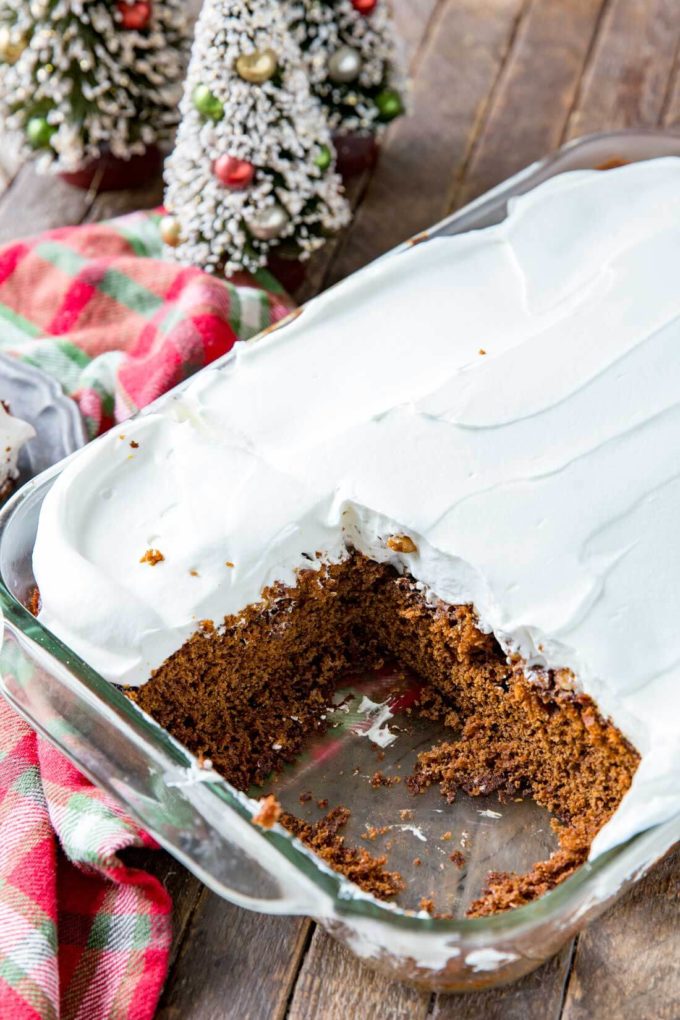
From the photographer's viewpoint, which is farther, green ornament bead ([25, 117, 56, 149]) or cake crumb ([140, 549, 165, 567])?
green ornament bead ([25, 117, 56, 149])

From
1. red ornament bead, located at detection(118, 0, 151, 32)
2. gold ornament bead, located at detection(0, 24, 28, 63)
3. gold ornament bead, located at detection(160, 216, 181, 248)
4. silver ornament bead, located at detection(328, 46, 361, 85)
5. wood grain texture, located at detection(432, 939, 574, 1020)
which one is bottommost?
wood grain texture, located at detection(432, 939, 574, 1020)

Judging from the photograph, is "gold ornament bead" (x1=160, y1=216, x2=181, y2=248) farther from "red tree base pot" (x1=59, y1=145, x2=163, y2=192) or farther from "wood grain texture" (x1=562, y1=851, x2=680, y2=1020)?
"wood grain texture" (x1=562, y1=851, x2=680, y2=1020)

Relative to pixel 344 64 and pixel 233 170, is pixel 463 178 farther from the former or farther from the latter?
pixel 233 170

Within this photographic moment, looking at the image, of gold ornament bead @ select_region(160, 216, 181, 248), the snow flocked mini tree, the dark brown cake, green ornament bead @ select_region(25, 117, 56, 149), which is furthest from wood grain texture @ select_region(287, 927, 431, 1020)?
green ornament bead @ select_region(25, 117, 56, 149)

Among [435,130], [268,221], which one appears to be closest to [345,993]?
[268,221]

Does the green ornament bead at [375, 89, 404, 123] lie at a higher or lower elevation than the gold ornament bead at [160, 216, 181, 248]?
higher

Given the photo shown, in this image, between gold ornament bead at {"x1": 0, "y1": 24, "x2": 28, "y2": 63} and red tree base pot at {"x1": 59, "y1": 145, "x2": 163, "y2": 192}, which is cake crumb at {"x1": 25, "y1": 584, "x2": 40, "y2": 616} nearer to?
gold ornament bead at {"x1": 0, "y1": 24, "x2": 28, "y2": 63}

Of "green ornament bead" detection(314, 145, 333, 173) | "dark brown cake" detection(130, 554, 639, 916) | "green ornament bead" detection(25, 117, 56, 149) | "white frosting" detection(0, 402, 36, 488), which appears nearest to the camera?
"dark brown cake" detection(130, 554, 639, 916)

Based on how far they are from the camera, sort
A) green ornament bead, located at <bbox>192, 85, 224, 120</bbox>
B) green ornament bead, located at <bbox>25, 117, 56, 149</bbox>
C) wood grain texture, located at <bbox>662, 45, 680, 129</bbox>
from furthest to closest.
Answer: wood grain texture, located at <bbox>662, 45, 680, 129</bbox> → green ornament bead, located at <bbox>25, 117, 56, 149</bbox> → green ornament bead, located at <bbox>192, 85, 224, 120</bbox>
